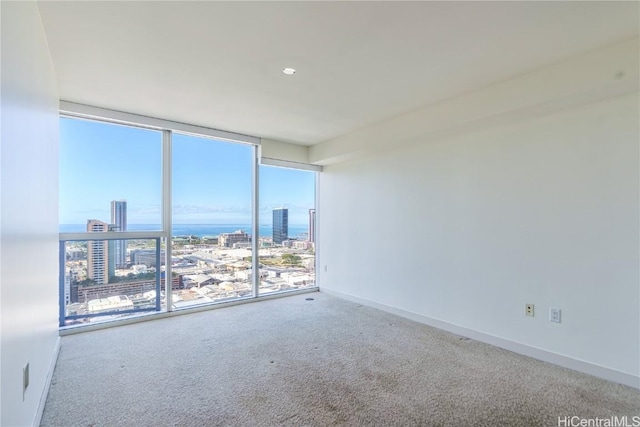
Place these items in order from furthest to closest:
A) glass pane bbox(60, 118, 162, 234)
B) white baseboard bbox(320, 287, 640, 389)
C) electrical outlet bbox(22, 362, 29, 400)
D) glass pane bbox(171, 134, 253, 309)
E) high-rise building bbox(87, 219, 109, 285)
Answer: glass pane bbox(171, 134, 253, 309) → high-rise building bbox(87, 219, 109, 285) → glass pane bbox(60, 118, 162, 234) → white baseboard bbox(320, 287, 640, 389) → electrical outlet bbox(22, 362, 29, 400)

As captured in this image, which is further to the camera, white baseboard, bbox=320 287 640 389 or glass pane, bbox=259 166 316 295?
glass pane, bbox=259 166 316 295

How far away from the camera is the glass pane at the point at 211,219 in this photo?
13.5ft

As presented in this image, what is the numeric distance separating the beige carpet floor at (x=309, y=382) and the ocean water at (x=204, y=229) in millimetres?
1109

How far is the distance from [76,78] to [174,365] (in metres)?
2.52

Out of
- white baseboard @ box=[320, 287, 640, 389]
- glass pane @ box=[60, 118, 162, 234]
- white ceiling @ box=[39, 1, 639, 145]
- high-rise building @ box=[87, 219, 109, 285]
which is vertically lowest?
white baseboard @ box=[320, 287, 640, 389]

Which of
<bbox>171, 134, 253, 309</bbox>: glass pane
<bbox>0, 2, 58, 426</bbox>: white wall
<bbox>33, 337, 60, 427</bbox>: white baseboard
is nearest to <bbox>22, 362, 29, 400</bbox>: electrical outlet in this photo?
<bbox>0, 2, 58, 426</bbox>: white wall

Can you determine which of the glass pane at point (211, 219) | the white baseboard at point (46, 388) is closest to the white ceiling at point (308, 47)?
the glass pane at point (211, 219)

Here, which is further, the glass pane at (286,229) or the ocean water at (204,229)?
the glass pane at (286,229)

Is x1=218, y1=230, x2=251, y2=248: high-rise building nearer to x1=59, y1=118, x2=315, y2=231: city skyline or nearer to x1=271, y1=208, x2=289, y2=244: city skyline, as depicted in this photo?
x1=59, y1=118, x2=315, y2=231: city skyline

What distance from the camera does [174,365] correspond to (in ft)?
8.72

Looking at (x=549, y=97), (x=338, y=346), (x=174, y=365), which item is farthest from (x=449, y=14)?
(x=174, y=365)

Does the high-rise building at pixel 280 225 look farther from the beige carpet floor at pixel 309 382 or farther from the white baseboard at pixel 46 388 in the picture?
the white baseboard at pixel 46 388

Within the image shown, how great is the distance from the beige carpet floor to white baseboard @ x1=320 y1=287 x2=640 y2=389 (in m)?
0.08

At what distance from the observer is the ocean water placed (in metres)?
3.46
